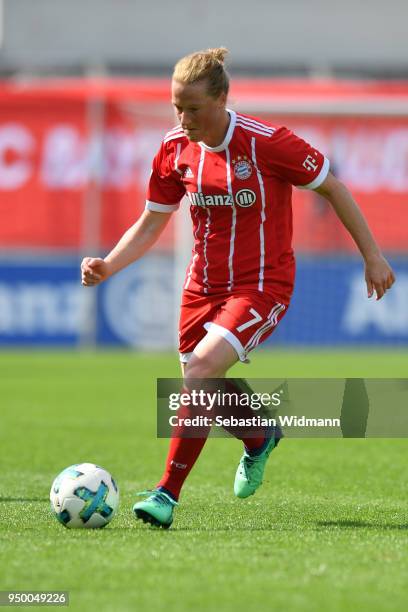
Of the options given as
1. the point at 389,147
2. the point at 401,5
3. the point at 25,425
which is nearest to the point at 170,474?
the point at 25,425

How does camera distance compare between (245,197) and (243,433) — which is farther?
(243,433)

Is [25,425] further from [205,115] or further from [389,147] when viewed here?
[389,147]

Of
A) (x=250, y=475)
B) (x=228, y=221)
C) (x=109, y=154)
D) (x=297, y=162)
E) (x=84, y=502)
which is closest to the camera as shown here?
(x=84, y=502)

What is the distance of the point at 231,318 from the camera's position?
18.5ft

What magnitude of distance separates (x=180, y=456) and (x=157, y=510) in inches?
11.1

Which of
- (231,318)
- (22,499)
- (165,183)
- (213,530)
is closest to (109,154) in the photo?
(22,499)

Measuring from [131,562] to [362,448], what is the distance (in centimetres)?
474

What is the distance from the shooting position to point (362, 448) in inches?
362

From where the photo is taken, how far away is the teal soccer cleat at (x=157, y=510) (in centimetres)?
535

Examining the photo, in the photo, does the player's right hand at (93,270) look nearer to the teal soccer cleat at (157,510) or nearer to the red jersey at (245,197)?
the red jersey at (245,197)

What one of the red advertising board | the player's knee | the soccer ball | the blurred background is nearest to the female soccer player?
the player's knee

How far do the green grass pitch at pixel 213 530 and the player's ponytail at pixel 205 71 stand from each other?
6.24 feet

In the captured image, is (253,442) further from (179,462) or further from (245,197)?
(245,197)

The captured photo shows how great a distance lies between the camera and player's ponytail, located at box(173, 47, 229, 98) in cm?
547
